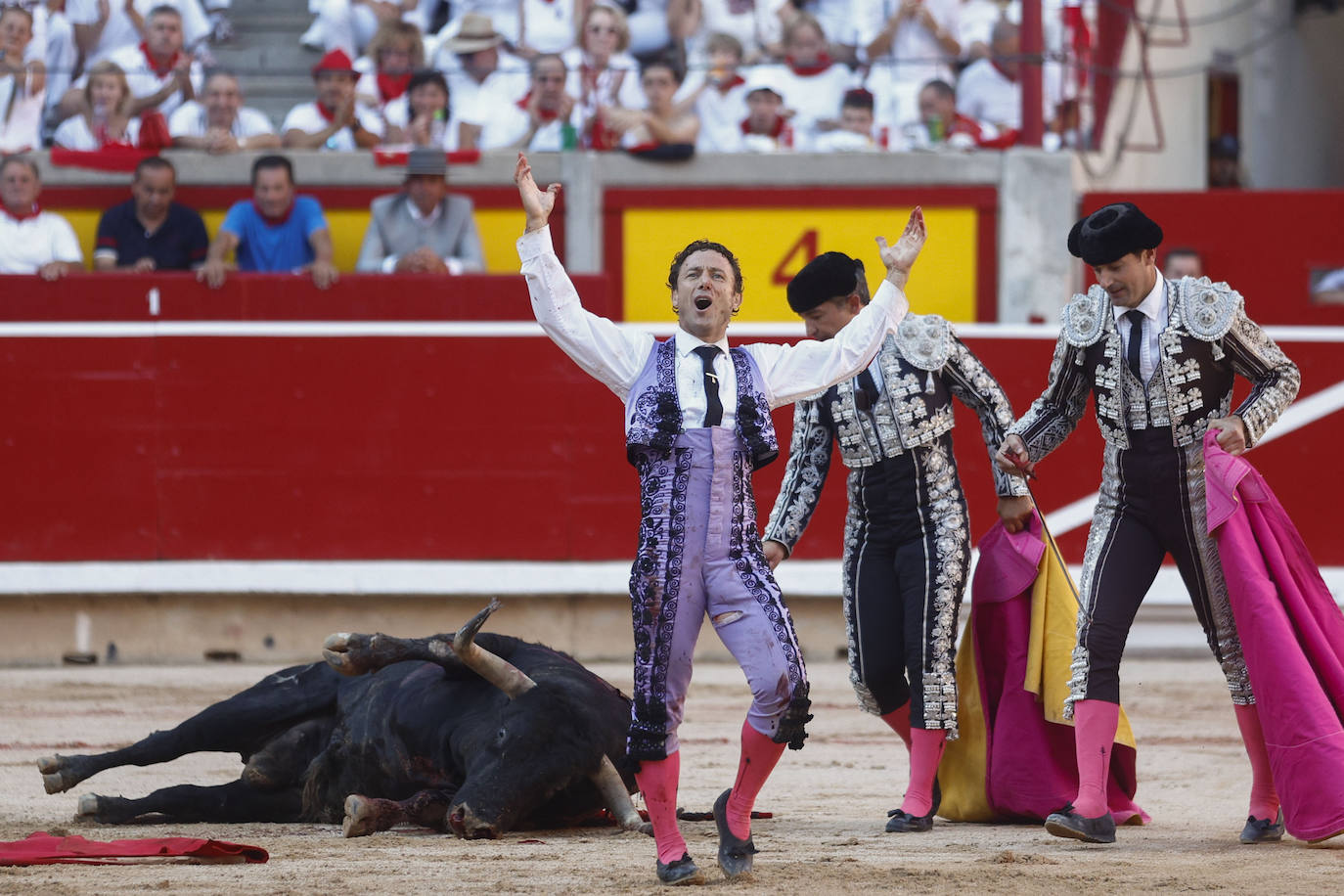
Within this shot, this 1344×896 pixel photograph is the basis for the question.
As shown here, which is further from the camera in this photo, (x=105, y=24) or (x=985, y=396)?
(x=105, y=24)

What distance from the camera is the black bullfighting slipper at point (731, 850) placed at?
12.5 ft

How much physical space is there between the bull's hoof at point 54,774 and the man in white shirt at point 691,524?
5.50 feet

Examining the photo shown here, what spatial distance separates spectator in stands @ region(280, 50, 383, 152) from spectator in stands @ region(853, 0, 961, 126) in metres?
2.25

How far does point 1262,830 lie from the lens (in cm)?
433

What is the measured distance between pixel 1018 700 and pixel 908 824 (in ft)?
1.57

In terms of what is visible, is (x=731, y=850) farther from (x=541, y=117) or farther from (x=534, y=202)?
(x=541, y=117)

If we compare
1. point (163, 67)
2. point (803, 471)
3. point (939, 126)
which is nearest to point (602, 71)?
point (939, 126)

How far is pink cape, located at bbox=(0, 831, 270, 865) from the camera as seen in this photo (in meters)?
4.00

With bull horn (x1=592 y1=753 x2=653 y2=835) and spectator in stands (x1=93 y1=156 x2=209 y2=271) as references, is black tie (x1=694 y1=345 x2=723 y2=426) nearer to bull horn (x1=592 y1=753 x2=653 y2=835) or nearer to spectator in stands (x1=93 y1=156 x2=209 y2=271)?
bull horn (x1=592 y1=753 x2=653 y2=835)

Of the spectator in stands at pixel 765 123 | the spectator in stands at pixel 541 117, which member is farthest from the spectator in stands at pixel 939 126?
the spectator in stands at pixel 541 117

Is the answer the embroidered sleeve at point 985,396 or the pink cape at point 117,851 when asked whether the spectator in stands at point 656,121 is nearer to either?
the embroidered sleeve at point 985,396

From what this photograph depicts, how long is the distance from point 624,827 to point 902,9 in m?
5.37

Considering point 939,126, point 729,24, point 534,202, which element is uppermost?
point 729,24

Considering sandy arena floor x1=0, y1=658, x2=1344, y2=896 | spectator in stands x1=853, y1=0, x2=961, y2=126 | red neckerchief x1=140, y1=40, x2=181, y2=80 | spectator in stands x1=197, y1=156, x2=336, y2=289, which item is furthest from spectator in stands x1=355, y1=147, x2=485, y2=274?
sandy arena floor x1=0, y1=658, x2=1344, y2=896
